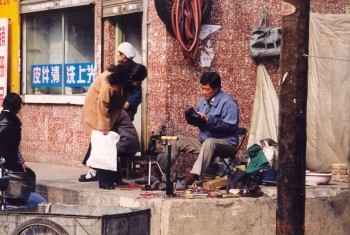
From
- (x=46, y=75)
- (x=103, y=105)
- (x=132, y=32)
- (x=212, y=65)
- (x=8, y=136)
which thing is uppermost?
(x=132, y=32)

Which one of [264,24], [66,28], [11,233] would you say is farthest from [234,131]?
[66,28]

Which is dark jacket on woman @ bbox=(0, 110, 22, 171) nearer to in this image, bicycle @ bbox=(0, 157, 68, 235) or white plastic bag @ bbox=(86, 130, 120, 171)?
white plastic bag @ bbox=(86, 130, 120, 171)

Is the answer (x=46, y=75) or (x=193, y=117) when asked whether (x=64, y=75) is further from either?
(x=193, y=117)

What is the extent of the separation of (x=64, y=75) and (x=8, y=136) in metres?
4.48

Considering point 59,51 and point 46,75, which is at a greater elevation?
point 59,51

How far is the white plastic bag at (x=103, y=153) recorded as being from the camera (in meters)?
9.30

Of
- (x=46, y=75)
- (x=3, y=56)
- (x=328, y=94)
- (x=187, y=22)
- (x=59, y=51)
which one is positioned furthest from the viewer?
(x=3, y=56)

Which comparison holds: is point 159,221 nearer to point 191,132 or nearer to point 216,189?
point 216,189

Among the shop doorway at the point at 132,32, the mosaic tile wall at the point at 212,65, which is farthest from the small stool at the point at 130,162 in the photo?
the shop doorway at the point at 132,32

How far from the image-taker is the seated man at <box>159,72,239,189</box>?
9.36 metres

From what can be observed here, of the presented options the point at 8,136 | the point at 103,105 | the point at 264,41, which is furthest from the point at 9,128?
the point at 264,41

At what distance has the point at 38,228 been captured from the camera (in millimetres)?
6273

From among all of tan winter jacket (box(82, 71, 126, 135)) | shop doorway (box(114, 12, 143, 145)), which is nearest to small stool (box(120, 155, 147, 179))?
tan winter jacket (box(82, 71, 126, 135))

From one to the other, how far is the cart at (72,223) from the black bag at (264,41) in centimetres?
542
